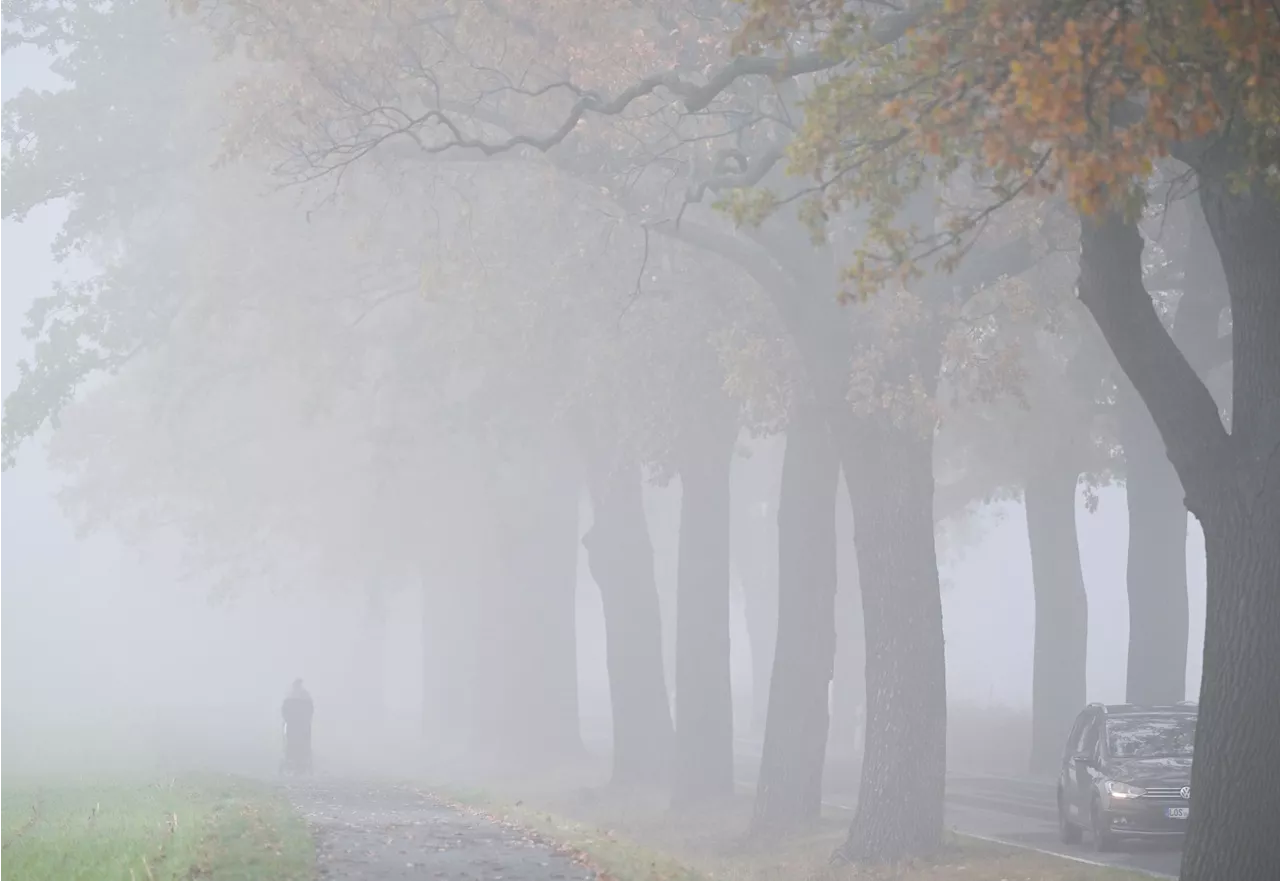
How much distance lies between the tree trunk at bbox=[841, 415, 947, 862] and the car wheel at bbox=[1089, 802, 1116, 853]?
2.92 m

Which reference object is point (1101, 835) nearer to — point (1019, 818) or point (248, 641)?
point (1019, 818)

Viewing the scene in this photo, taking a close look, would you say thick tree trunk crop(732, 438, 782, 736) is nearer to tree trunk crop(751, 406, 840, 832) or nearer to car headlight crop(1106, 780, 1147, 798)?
tree trunk crop(751, 406, 840, 832)

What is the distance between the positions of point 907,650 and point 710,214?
926cm

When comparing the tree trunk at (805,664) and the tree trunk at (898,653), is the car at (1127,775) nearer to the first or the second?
the tree trunk at (898,653)

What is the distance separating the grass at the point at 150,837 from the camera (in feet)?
40.9

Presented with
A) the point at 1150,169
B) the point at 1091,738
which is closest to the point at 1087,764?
the point at 1091,738

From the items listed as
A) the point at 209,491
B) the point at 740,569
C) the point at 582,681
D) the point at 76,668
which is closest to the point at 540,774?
the point at 209,491

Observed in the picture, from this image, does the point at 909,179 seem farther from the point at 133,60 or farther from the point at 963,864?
the point at 133,60

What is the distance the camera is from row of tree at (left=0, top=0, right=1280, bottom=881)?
1202 cm

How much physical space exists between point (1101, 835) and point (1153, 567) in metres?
9.69

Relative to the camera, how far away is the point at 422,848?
16438 mm

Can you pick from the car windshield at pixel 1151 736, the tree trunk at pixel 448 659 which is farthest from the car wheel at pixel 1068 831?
the tree trunk at pixel 448 659

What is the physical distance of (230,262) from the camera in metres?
29.2

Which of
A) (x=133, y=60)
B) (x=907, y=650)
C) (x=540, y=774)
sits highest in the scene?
(x=133, y=60)
